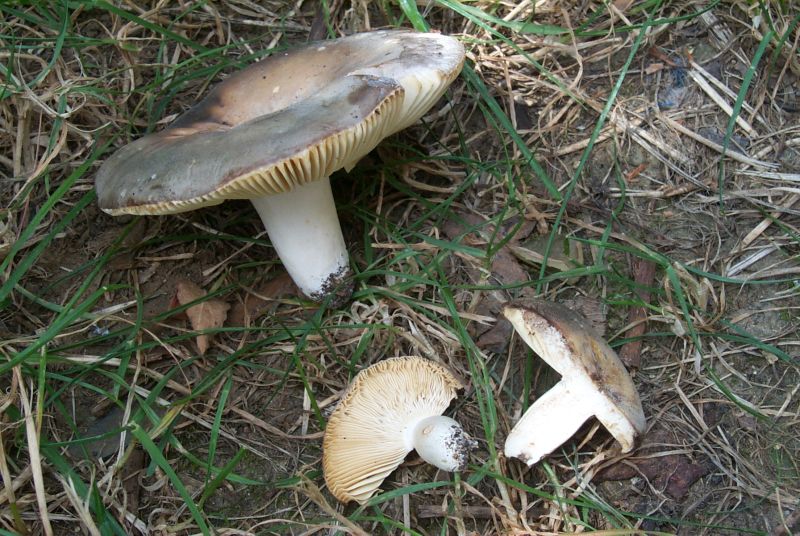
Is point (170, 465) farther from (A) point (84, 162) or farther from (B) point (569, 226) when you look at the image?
(B) point (569, 226)

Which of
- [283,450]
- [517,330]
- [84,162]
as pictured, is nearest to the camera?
[517,330]

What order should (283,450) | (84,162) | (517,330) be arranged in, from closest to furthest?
(517,330) < (283,450) < (84,162)

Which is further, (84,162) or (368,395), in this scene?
(84,162)

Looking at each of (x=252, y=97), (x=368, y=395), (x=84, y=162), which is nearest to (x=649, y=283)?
(x=368, y=395)

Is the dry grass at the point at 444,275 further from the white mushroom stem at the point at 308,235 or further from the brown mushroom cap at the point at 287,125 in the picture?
the brown mushroom cap at the point at 287,125

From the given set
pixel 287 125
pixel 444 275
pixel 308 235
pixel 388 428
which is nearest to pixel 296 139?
pixel 287 125

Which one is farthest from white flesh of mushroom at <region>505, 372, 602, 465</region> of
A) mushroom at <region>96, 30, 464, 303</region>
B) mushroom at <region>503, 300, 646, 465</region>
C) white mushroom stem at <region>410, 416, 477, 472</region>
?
mushroom at <region>96, 30, 464, 303</region>
